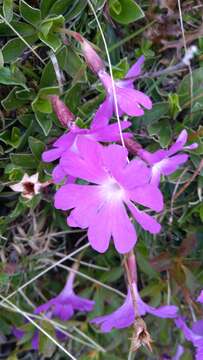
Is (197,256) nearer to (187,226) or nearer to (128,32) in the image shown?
(187,226)

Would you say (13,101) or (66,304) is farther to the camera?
(66,304)

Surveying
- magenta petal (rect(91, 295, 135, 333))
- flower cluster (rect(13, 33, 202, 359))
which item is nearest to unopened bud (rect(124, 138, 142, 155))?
flower cluster (rect(13, 33, 202, 359))

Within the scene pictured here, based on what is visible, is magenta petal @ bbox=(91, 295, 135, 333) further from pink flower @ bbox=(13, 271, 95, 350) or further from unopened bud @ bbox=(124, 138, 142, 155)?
unopened bud @ bbox=(124, 138, 142, 155)

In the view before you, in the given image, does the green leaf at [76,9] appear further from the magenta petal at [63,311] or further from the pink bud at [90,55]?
the magenta petal at [63,311]

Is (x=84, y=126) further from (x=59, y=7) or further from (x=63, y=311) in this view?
(x=63, y=311)

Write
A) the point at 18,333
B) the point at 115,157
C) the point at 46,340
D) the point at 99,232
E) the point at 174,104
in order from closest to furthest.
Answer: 1. the point at 115,157
2. the point at 99,232
3. the point at 174,104
4. the point at 46,340
5. the point at 18,333

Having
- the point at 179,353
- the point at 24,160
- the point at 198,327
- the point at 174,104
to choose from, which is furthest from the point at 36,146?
the point at 179,353
